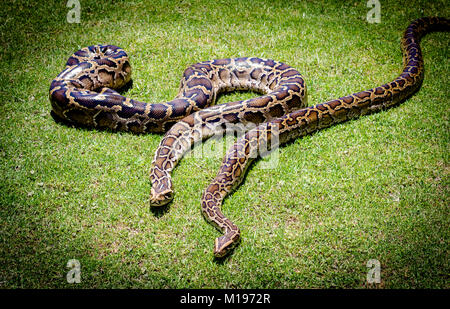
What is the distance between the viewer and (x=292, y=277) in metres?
6.33

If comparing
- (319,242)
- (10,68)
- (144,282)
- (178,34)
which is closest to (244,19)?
(178,34)

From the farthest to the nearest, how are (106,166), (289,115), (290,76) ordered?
(290,76) < (289,115) < (106,166)

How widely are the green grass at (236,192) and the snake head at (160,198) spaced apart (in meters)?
0.22

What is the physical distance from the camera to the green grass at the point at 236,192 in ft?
21.1

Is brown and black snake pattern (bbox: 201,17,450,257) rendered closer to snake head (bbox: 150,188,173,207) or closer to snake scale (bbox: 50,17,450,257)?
snake scale (bbox: 50,17,450,257)

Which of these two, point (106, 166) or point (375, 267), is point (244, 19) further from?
point (375, 267)

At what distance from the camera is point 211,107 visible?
A: 948 cm

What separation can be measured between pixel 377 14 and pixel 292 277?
496 inches

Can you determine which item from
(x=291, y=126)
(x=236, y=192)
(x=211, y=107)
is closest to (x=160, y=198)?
(x=236, y=192)

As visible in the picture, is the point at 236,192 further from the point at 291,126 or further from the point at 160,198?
the point at 291,126

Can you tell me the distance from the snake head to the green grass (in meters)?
0.22

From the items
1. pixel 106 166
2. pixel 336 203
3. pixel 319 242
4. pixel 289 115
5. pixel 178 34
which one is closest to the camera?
pixel 319 242

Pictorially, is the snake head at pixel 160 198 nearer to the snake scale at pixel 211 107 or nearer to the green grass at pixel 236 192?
the snake scale at pixel 211 107

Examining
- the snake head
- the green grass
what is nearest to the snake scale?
the snake head
